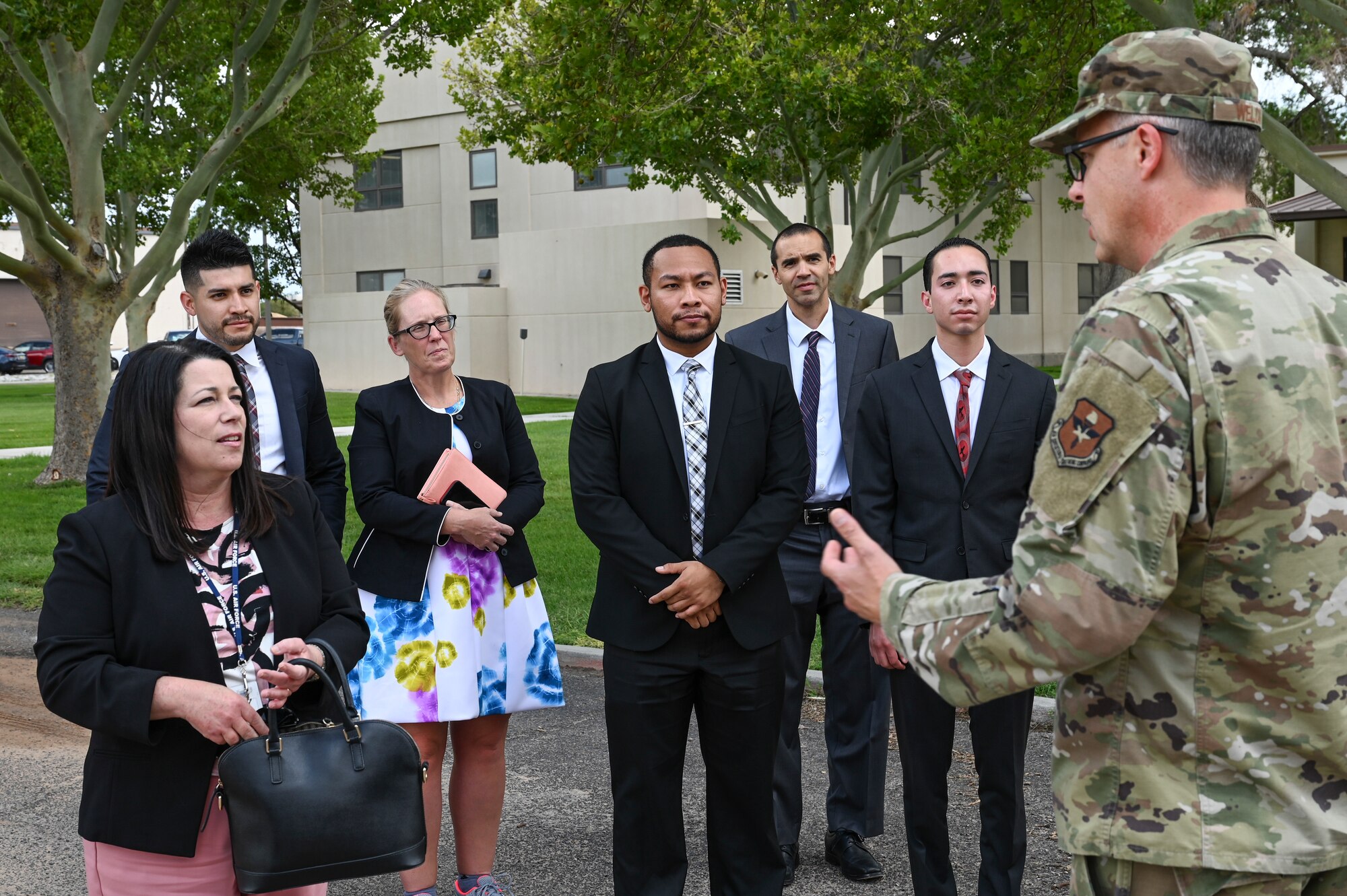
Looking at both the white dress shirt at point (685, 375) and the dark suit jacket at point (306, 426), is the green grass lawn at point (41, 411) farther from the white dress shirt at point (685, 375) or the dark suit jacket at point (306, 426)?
the white dress shirt at point (685, 375)

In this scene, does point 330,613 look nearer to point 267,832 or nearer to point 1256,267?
point 267,832

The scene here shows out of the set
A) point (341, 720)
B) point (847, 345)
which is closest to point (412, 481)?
point (341, 720)

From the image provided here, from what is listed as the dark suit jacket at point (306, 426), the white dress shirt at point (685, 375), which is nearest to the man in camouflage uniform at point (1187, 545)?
the white dress shirt at point (685, 375)

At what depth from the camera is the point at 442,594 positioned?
4.70 metres

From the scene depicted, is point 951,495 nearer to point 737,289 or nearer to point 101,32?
point 101,32

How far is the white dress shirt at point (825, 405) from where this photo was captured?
5207 millimetres

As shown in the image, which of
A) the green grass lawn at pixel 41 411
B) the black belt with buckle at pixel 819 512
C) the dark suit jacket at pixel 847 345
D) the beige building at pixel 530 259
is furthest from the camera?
the beige building at pixel 530 259

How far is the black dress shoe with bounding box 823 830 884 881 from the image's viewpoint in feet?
15.9

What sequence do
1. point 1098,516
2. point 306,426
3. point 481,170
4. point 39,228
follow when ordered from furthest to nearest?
1. point 481,170
2. point 39,228
3. point 306,426
4. point 1098,516

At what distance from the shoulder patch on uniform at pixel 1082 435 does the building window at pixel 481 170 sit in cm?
3714

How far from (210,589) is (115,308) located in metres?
15.0

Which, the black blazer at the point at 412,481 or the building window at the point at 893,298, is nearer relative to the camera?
the black blazer at the point at 412,481

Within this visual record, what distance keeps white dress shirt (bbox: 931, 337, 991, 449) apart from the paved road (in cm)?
177

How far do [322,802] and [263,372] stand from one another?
2361 mm
